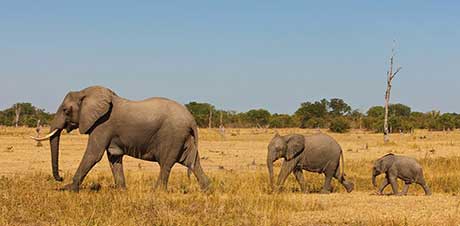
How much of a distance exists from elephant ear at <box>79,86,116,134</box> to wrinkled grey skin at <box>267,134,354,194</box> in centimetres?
419

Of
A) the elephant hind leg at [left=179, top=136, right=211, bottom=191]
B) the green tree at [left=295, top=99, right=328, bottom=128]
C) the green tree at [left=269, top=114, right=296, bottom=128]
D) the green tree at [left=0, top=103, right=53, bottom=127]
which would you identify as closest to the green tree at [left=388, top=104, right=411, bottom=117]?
the green tree at [left=295, top=99, right=328, bottom=128]

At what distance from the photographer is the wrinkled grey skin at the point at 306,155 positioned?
1454 centimetres

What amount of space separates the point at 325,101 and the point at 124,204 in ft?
300

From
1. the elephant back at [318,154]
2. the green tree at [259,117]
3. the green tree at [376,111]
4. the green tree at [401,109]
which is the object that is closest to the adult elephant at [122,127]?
the elephant back at [318,154]

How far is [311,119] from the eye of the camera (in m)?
84.5

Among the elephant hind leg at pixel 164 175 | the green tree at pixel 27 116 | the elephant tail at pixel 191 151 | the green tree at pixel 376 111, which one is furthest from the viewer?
the green tree at pixel 376 111

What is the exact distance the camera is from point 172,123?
482 inches

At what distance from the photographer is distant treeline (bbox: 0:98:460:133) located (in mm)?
72438

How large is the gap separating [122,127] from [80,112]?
0.92m

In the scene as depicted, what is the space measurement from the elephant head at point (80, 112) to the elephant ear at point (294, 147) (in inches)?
173

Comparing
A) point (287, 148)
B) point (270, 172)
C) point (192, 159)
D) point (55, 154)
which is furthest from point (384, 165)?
point (55, 154)

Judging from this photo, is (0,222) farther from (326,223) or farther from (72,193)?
(326,223)

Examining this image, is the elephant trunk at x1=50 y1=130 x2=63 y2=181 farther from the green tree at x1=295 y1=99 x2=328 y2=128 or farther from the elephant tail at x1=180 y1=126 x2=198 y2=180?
the green tree at x1=295 y1=99 x2=328 y2=128

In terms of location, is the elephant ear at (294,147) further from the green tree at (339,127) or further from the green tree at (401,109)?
the green tree at (401,109)
